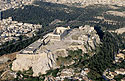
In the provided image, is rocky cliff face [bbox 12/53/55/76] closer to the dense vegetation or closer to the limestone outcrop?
the limestone outcrop

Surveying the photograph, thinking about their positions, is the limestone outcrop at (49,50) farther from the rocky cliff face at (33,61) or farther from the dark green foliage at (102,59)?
the dark green foliage at (102,59)

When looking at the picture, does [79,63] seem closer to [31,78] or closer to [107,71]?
[107,71]

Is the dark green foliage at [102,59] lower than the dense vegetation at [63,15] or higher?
higher

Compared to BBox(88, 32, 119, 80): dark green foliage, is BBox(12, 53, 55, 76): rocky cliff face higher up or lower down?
higher up

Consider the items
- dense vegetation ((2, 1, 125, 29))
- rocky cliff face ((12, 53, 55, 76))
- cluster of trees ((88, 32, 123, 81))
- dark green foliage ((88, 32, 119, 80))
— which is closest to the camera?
cluster of trees ((88, 32, 123, 81))

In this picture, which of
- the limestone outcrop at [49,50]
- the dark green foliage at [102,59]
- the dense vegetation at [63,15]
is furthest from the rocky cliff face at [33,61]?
the dense vegetation at [63,15]

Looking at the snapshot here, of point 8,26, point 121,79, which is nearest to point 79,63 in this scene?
point 121,79

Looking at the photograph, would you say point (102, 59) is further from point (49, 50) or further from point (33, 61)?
point (33, 61)

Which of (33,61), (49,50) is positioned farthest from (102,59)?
(33,61)

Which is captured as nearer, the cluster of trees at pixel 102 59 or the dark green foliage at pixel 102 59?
the cluster of trees at pixel 102 59

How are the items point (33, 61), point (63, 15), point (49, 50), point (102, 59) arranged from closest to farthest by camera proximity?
point (33, 61), point (49, 50), point (102, 59), point (63, 15)

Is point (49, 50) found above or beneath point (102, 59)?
above

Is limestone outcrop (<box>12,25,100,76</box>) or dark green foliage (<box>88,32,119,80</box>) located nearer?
dark green foliage (<box>88,32,119,80</box>)

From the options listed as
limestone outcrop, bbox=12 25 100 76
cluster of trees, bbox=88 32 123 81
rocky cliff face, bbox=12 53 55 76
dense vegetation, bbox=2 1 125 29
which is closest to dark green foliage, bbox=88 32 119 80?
cluster of trees, bbox=88 32 123 81
